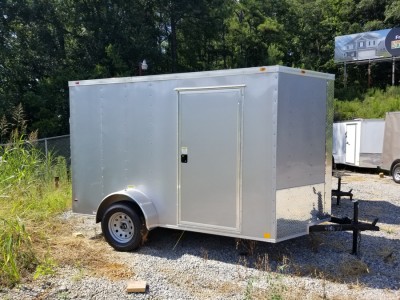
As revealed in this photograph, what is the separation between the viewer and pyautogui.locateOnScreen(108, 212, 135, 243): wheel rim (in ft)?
20.6

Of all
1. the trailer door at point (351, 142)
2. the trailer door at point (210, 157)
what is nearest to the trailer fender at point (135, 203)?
the trailer door at point (210, 157)

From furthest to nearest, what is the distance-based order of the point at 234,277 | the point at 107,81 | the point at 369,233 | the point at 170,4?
the point at 170,4
the point at 369,233
the point at 107,81
the point at 234,277

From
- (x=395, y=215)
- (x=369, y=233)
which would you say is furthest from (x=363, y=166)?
(x=369, y=233)

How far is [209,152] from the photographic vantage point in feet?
18.7

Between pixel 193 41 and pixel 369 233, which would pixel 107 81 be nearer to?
pixel 369 233

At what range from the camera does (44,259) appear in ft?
18.2

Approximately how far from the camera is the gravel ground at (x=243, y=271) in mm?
4691

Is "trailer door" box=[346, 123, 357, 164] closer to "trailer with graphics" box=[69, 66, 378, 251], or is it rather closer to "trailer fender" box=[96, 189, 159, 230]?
"trailer with graphics" box=[69, 66, 378, 251]

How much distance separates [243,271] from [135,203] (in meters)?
1.96

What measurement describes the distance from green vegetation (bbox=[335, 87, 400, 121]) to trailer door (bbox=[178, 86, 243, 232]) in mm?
19378

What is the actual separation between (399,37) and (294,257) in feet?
82.7

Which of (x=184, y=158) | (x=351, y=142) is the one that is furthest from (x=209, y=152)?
(x=351, y=142)

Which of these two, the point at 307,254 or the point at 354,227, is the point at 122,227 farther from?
the point at 354,227

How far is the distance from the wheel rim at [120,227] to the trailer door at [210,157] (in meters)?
0.89
